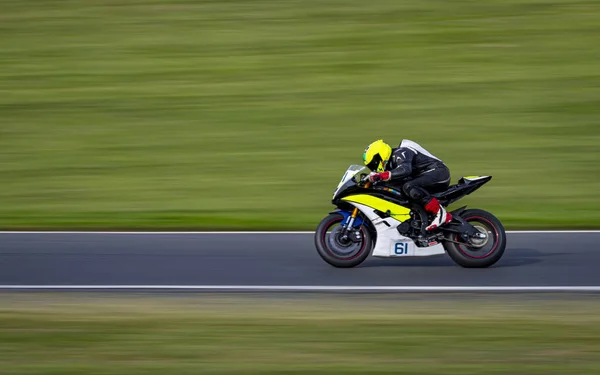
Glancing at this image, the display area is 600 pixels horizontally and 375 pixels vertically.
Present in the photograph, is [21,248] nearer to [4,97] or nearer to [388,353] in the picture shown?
[388,353]

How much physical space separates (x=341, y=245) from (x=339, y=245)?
26 mm

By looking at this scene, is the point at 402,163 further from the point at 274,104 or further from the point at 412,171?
the point at 274,104

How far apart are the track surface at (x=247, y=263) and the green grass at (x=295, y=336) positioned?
1026 millimetres

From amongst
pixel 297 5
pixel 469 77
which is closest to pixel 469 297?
pixel 469 77

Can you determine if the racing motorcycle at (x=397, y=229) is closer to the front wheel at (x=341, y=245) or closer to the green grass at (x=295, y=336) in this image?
the front wheel at (x=341, y=245)

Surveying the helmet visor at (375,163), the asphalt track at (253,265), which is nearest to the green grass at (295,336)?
the asphalt track at (253,265)

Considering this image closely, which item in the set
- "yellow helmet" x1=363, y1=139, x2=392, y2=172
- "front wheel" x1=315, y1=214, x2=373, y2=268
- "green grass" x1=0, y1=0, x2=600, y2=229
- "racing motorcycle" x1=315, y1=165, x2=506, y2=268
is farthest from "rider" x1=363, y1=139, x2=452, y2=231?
"green grass" x1=0, y1=0, x2=600, y2=229

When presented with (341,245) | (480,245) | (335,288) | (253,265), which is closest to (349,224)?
(341,245)

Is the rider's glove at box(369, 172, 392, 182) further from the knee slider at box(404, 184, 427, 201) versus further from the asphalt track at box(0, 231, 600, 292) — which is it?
the asphalt track at box(0, 231, 600, 292)

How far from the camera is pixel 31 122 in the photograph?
20641 mm

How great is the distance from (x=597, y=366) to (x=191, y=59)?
17400 millimetres

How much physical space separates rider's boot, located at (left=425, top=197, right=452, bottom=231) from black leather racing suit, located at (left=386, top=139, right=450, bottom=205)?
74 mm

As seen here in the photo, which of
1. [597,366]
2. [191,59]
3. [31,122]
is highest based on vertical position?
[191,59]

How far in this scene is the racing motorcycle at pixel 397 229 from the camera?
451 inches
